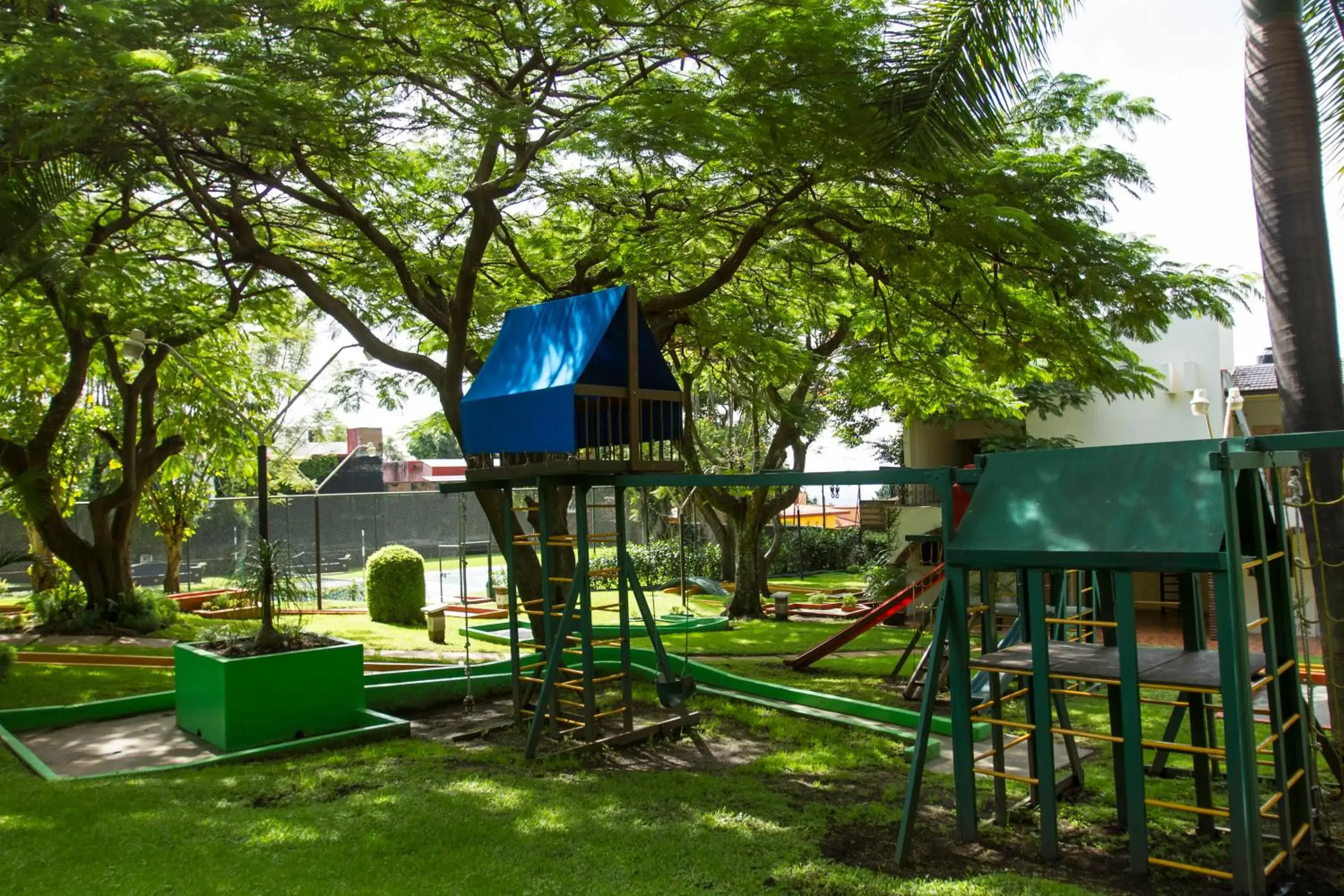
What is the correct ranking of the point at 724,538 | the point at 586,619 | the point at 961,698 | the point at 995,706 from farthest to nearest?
the point at 724,538
the point at 586,619
the point at 995,706
the point at 961,698

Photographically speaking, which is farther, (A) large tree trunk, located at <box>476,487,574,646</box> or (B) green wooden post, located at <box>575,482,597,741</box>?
(A) large tree trunk, located at <box>476,487,574,646</box>

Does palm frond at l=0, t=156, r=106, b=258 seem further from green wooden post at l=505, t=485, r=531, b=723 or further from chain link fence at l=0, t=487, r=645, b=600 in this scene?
chain link fence at l=0, t=487, r=645, b=600

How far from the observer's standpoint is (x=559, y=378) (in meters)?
9.22

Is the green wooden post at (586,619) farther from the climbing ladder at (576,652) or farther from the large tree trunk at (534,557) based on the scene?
the large tree trunk at (534,557)

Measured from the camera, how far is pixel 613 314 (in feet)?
31.0

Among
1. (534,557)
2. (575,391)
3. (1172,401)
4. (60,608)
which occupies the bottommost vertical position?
(60,608)

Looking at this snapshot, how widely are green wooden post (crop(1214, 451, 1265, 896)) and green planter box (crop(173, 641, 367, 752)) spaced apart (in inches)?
313

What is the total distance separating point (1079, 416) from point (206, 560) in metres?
23.2

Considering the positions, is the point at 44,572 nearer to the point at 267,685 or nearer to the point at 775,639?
the point at 267,685

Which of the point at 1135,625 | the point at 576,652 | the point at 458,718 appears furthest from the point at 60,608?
the point at 1135,625

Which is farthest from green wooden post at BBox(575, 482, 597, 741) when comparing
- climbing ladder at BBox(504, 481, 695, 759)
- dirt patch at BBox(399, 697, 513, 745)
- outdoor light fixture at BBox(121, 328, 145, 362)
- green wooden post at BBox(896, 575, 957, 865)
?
outdoor light fixture at BBox(121, 328, 145, 362)

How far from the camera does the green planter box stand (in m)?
9.87

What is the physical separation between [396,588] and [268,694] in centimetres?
1024

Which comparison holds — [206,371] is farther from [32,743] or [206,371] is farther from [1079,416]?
[1079,416]
